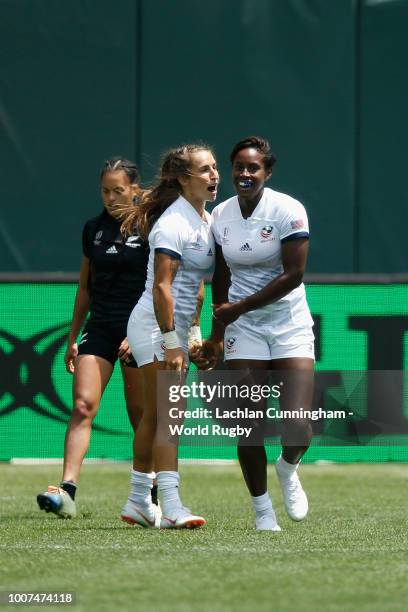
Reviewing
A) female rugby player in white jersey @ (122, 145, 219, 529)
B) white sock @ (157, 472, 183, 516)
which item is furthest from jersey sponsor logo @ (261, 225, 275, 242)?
white sock @ (157, 472, 183, 516)

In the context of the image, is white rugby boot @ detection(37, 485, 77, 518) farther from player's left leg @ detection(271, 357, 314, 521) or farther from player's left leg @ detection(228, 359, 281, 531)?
player's left leg @ detection(271, 357, 314, 521)

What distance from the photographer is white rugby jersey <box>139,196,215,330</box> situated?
6.82 meters

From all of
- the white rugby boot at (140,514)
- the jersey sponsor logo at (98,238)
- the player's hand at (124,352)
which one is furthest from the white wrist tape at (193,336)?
the jersey sponsor logo at (98,238)

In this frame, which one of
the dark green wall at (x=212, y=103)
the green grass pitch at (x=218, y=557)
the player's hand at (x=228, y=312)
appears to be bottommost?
the green grass pitch at (x=218, y=557)

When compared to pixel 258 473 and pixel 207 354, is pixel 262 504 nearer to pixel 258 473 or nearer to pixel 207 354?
pixel 258 473

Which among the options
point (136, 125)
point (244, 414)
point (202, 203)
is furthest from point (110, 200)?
point (136, 125)

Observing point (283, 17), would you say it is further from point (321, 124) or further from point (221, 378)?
point (221, 378)

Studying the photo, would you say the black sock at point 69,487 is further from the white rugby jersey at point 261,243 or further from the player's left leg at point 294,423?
the white rugby jersey at point 261,243

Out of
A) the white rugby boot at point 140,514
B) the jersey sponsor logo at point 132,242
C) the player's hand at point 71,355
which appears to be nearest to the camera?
the white rugby boot at point 140,514

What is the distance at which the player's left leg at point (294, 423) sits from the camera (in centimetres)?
693

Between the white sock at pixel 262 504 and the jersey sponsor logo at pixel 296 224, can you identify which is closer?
the jersey sponsor logo at pixel 296 224

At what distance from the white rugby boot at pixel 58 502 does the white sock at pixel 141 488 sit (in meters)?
0.42

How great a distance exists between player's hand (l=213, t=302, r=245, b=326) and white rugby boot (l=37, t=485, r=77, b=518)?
140cm

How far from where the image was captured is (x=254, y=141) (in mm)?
6891
